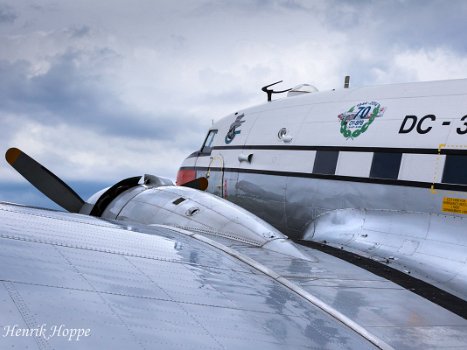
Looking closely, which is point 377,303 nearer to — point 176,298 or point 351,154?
point 176,298

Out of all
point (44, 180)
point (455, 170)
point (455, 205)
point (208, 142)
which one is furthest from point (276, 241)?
point (208, 142)

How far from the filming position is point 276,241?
260 inches

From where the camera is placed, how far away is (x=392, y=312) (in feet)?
15.0

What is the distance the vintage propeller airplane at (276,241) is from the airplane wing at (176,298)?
15mm

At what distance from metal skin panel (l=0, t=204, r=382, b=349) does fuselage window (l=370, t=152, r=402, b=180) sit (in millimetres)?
4139

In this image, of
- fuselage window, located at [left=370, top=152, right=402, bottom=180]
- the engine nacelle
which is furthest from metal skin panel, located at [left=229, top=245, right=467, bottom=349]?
fuselage window, located at [left=370, top=152, right=402, bottom=180]

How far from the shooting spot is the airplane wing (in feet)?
9.39

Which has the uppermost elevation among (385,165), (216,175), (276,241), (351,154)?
(351,154)

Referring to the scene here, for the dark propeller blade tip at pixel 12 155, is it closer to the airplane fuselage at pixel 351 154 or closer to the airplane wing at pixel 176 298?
the airplane wing at pixel 176 298

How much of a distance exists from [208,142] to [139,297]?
10.3 metres

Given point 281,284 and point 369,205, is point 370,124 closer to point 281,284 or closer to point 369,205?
point 369,205

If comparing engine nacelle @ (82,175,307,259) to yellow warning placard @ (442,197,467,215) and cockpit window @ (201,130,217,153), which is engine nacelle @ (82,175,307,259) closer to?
yellow warning placard @ (442,197,467,215)

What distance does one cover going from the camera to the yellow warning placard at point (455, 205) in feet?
25.2

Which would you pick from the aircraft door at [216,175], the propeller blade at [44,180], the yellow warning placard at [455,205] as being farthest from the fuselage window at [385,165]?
the propeller blade at [44,180]
